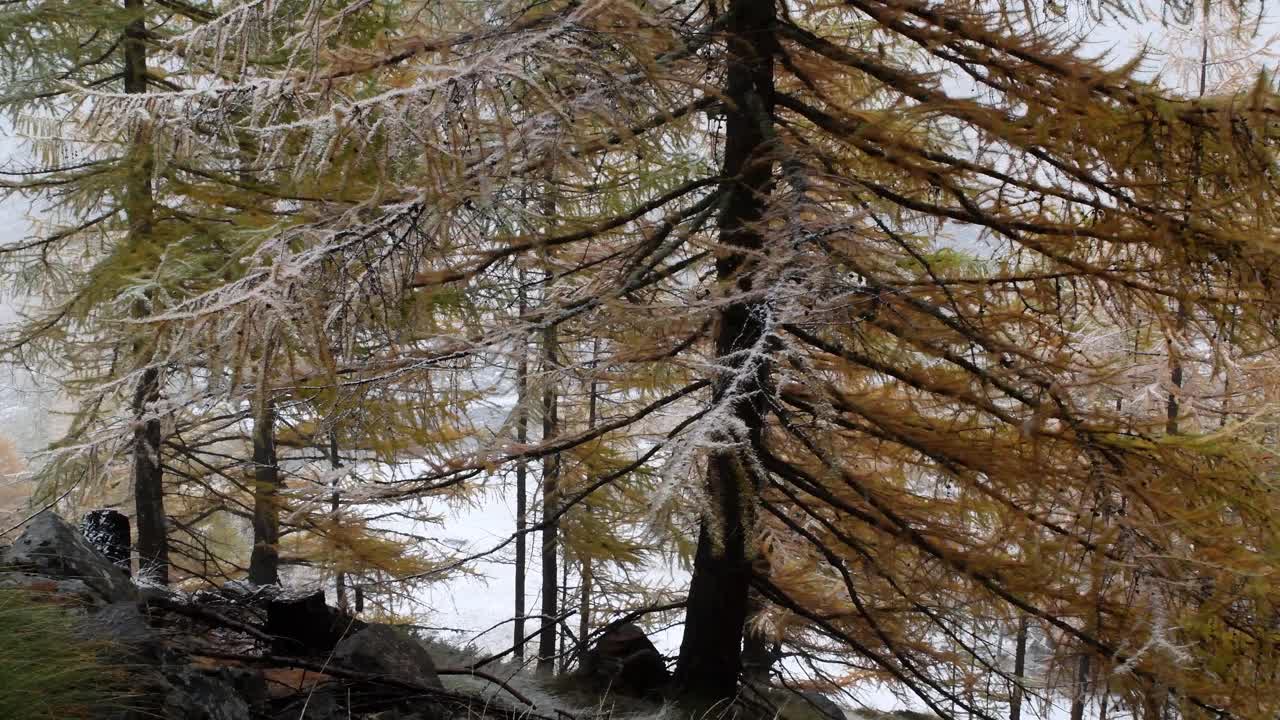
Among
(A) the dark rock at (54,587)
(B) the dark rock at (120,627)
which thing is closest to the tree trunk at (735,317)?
(B) the dark rock at (120,627)

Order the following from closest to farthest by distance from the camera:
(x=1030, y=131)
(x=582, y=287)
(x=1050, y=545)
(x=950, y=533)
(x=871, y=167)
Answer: (x=1030, y=131) → (x=1050, y=545) → (x=950, y=533) → (x=871, y=167) → (x=582, y=287)

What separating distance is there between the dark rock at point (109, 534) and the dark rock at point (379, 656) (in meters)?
1.69

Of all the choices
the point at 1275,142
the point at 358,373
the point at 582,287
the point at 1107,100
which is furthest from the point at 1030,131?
the point at 358,373

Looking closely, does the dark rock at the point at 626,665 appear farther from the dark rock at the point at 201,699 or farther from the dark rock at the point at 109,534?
the dark rock at the point at 201,699

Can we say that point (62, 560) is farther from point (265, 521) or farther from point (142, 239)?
point (265, 521)

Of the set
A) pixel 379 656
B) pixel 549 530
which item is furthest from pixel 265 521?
pixel 379 656

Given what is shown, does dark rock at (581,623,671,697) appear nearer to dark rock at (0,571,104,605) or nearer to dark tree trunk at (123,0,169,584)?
dark rock at (0,571,104,605)

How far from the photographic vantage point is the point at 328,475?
425 centimetres

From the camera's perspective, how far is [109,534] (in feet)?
14.4

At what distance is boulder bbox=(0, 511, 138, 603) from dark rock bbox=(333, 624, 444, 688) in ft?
3.09

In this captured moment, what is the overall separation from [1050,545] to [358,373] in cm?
369

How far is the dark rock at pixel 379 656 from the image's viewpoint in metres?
3.36

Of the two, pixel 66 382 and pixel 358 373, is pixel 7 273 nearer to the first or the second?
pixel 66 382

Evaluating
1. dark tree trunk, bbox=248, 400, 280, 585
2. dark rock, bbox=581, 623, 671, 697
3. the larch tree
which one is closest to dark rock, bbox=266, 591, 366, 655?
the larch tree
